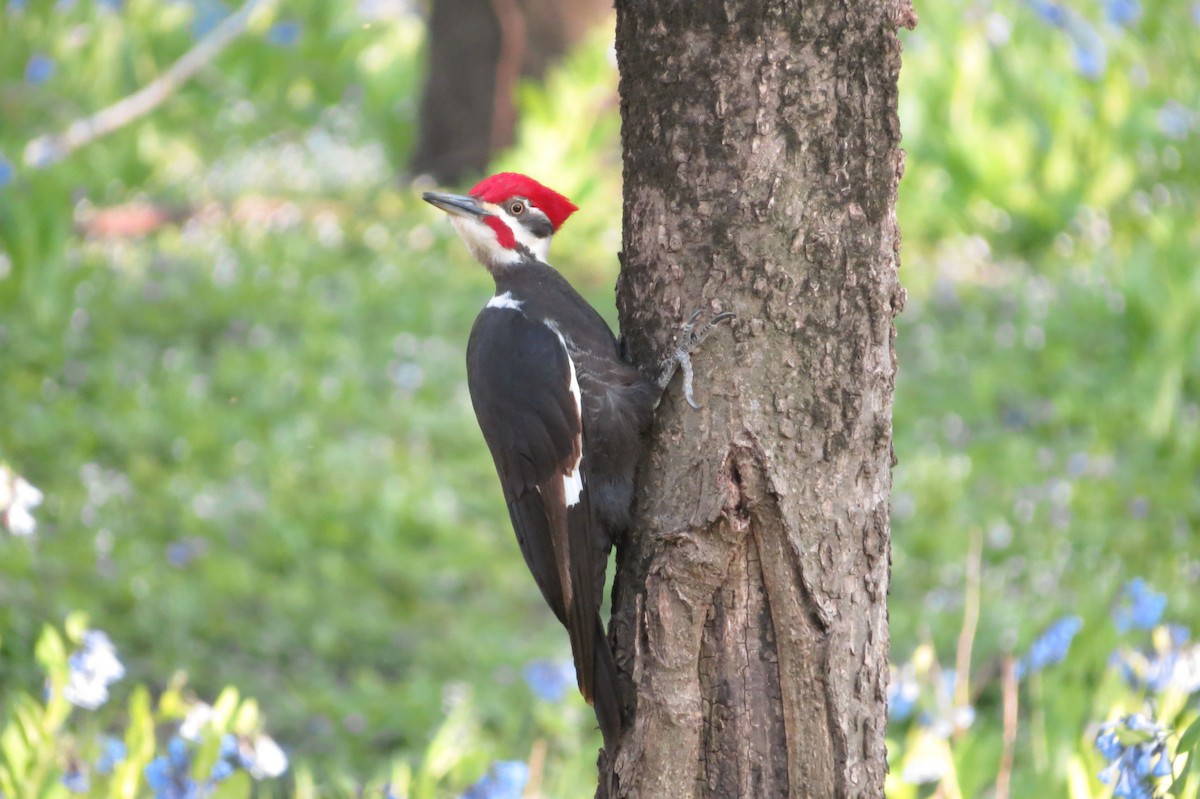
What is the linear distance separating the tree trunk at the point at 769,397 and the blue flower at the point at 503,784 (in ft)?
1.44

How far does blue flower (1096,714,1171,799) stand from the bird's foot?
81 cm

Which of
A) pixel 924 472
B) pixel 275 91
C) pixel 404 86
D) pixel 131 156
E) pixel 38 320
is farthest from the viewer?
pixel 404 86

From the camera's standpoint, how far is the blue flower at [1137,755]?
6.32ft

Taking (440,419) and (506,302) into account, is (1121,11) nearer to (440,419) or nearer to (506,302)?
(440,419)

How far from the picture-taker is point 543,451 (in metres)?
2.10

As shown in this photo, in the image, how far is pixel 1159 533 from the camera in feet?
13.2

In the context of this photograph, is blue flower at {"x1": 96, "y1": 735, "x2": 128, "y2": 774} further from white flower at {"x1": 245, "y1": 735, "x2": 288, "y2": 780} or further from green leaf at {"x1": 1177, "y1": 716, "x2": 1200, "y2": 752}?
green leaf at {"x1": 1177, "y1": 716, "x2": 1200, "y2": 752}

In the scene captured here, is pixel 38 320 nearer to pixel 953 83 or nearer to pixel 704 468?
pixel 704 468

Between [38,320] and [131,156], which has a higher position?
[131,156]

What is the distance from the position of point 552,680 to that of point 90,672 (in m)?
1.13

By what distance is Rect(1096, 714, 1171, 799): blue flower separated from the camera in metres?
1.93

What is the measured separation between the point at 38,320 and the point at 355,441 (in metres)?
1.39

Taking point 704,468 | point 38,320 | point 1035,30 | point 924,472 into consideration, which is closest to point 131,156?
point 38,320

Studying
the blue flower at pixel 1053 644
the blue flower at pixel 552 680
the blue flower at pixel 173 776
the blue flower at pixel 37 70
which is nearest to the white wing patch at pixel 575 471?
the blue flower at pixel 173 776
